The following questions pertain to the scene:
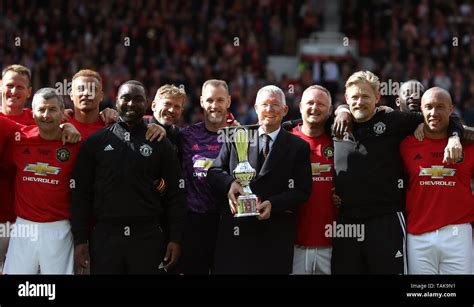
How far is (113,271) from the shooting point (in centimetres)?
578

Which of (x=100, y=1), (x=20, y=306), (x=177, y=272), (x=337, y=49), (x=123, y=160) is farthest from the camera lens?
(x=100, y=1)

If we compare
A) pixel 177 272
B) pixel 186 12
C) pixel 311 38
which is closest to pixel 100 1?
pixel 186 12

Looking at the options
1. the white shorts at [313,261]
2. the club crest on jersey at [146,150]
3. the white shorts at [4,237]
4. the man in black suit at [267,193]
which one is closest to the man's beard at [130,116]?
the club crest on jersey at [146,150]

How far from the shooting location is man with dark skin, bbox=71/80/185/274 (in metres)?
5.81

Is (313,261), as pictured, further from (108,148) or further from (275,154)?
(108,148)

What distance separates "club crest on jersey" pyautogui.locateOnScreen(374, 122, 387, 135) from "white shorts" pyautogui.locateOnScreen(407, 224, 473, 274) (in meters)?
0.82

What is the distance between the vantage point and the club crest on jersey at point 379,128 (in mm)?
6180

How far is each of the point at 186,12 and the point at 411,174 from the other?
588 inches

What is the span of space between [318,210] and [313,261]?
0.38 metres

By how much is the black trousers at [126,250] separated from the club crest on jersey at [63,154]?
57cm

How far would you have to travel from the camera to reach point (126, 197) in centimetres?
582

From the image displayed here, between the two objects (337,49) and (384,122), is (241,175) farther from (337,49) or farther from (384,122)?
(337,49)

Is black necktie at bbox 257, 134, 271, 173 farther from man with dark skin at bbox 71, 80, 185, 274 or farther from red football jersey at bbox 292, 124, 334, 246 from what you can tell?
man with dark skin at bbox 71, 80, 185, 274

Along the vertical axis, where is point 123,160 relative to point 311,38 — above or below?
below
